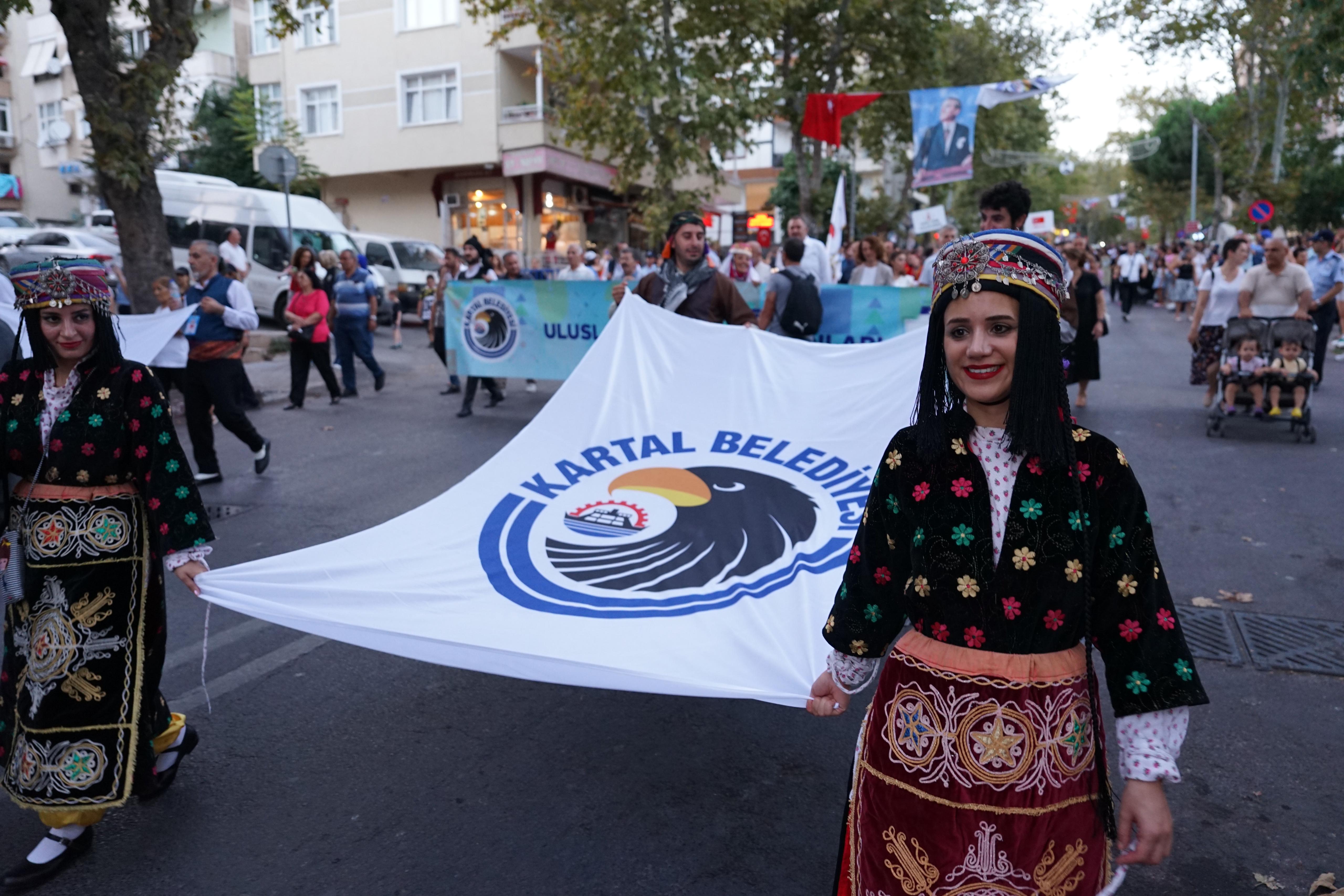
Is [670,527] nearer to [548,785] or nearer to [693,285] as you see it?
[548,785]

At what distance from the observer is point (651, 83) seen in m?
20.2

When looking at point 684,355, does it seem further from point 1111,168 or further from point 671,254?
point 1111,168

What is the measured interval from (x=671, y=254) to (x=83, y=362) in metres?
4.36

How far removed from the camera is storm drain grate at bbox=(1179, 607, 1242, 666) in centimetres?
480

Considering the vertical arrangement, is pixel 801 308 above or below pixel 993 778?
above

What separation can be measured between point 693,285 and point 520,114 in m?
26.7

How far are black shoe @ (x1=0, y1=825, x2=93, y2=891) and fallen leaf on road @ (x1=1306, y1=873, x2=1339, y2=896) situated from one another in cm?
359

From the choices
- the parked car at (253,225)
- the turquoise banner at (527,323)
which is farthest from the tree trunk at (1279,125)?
the parked car at (253,225)

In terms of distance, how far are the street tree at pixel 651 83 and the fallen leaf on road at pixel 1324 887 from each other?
19.2 m

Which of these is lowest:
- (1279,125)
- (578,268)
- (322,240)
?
(578,268)

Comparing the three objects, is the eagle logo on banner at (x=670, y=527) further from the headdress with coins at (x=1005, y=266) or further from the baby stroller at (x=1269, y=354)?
the baby stroller at (x=1269, y=354)

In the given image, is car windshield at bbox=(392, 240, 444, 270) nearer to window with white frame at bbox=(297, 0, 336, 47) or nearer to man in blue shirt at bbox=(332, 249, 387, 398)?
man in blue shirt at bbox=(332, 249, 387, 398)

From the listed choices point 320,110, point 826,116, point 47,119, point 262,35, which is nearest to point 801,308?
point 826,116

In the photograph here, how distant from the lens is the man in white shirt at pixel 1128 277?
26.7 metres
